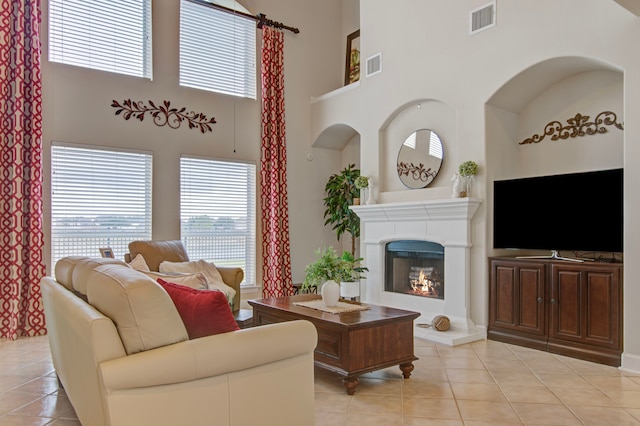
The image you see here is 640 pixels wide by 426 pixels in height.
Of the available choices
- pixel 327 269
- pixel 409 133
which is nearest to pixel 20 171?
pixel 327 269

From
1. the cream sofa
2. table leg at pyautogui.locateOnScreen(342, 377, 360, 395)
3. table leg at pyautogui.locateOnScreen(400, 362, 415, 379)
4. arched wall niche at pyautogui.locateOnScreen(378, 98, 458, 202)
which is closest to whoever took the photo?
the cream sofa

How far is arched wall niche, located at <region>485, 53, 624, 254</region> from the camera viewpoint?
455 centimetres

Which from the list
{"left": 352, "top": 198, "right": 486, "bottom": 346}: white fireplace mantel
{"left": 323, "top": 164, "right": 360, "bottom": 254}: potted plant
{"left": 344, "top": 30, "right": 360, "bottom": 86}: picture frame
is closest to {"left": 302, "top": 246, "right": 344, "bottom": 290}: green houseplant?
{"left": 352, "top": 198, "right": 486, "bottom": 346}: white fireplace mantel

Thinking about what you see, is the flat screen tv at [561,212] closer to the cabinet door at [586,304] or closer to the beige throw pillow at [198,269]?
the cabinet door at [586,304]

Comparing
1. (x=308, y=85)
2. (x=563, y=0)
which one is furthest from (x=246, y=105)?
(x=563, y=0)

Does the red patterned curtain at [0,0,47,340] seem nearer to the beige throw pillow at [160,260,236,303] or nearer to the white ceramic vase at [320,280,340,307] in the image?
the beige throw pillow at [160,260,236,303]

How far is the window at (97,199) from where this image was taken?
5.53 metres

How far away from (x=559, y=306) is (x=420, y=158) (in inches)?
90.7

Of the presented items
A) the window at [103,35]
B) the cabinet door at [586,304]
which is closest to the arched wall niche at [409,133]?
the cabinet door at [586,304]

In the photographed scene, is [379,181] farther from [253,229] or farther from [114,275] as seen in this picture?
[114,275]

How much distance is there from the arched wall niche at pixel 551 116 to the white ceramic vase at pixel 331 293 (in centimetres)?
201

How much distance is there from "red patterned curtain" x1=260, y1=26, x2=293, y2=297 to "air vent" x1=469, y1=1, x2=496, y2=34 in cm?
304

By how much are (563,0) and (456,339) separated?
11.1 feet

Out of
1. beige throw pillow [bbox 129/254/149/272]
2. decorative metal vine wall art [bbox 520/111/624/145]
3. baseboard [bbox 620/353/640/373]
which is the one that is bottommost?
baseboard [bbox 620/353/640/373]
